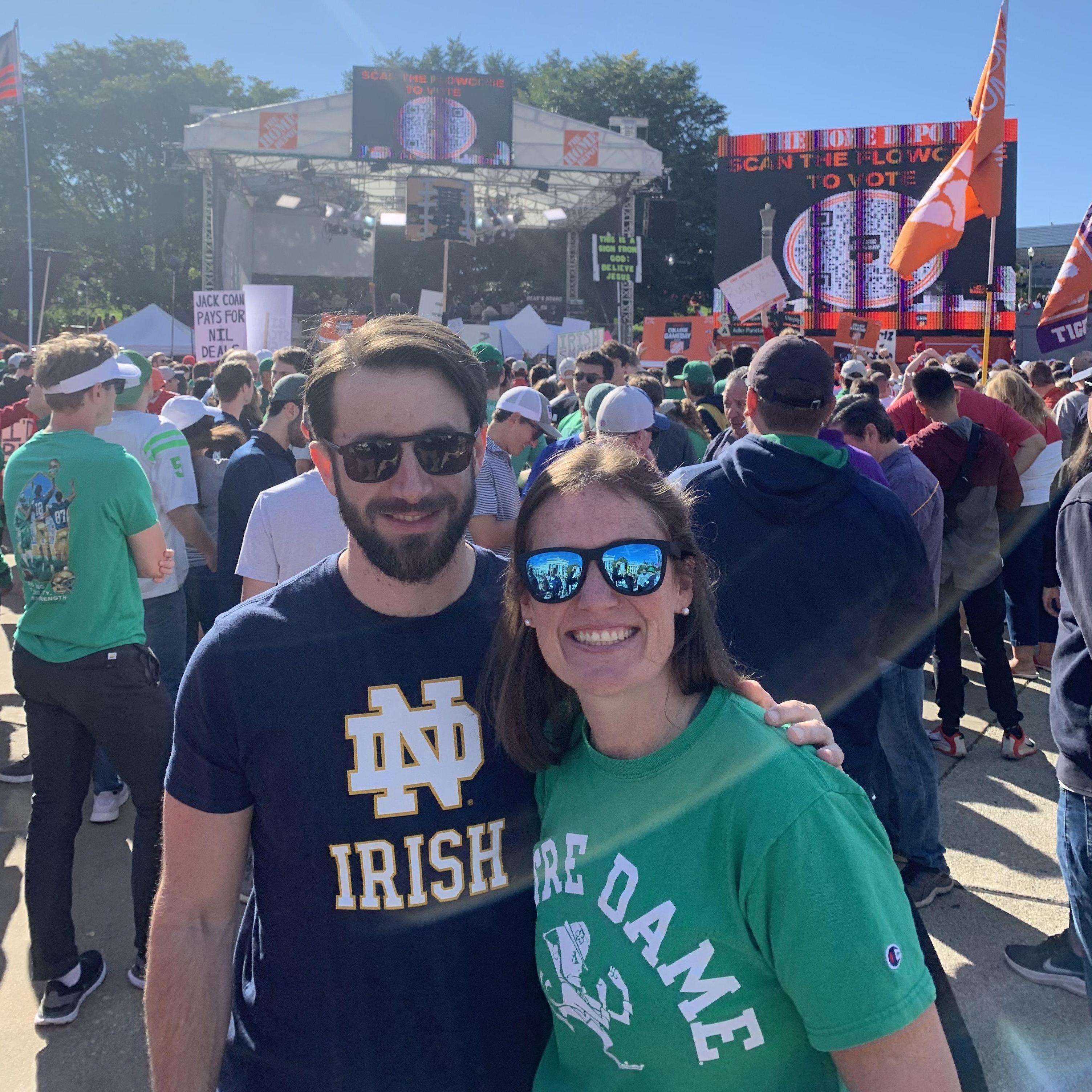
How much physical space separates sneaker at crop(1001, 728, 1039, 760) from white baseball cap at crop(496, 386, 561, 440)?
2.93 meters

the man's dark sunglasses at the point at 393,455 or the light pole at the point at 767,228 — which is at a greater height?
the light pole at the point at 767,228

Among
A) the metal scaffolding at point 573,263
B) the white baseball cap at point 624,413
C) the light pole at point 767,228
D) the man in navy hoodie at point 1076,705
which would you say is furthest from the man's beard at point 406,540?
the metal scaffolding at point 573,263

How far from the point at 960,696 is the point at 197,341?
30.4 ft

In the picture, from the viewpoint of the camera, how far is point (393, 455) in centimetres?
149

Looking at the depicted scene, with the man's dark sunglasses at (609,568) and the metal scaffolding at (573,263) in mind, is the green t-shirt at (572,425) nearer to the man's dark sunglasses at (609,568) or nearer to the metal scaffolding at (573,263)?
the man's dark sunglasses at (609,568)

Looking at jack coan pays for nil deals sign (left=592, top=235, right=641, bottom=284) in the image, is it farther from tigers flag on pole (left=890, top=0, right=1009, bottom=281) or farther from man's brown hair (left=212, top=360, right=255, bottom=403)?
man's brown hair (left=212, top=360, right=255, bottom=403)

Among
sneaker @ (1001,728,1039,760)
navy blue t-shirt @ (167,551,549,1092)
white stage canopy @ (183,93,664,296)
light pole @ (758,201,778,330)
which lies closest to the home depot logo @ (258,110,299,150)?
white stage canopy @ (183,93,664,296)

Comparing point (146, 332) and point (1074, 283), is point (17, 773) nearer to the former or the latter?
point (1074, 283)

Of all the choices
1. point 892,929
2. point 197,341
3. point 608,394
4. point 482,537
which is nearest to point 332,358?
point 892,929

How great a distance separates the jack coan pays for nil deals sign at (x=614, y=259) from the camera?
66.2ft

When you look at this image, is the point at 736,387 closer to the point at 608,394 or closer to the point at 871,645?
the point at 608,394

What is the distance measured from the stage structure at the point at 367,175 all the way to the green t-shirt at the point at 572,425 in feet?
53.6

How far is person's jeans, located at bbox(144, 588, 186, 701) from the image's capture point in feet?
13.2

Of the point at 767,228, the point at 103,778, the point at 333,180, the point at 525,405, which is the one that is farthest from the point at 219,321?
the point at 767,228
